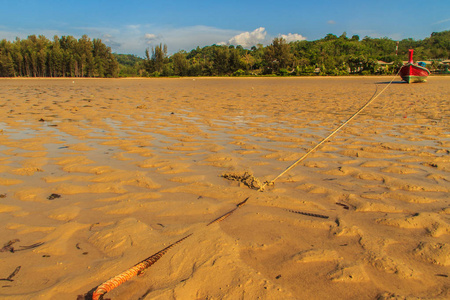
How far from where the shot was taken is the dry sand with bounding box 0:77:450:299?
1.55 metres

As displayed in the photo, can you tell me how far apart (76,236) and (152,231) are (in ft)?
1.63

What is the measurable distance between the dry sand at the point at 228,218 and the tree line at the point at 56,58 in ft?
174

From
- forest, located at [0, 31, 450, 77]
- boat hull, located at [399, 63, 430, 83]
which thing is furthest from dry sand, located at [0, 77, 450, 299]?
forest, located at [0, 31, 450, 77]

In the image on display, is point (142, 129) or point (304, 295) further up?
point (142, 129)

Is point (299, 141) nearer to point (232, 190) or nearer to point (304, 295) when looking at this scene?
point (232, 190)

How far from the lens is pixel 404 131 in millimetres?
5234

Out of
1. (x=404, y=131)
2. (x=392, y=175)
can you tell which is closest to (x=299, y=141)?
(x=392, y=175)

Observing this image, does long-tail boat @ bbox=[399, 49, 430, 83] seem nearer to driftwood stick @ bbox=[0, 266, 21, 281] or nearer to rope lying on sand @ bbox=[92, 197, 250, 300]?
rope lying on sand @ bbox=[92, 197, 250, 300]

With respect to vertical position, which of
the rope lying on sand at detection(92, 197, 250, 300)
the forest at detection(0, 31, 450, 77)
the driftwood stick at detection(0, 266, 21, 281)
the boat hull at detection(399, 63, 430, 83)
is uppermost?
the forest at detection(0, 31, 450, 77)

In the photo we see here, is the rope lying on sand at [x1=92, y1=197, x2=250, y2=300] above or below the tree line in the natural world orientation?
below

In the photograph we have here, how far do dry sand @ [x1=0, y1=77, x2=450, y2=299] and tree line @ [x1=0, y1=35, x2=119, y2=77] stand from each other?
174ft

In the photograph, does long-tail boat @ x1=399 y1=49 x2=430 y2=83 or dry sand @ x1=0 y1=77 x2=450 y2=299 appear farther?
long-tail boat @ x1=399 y1=49 x2=430 y2=83

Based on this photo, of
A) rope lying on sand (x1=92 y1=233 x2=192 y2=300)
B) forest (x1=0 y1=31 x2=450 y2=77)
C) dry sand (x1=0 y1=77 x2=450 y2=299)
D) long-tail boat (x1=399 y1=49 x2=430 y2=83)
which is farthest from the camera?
forest (x1=0 y1=31 x2=450 y2=77)

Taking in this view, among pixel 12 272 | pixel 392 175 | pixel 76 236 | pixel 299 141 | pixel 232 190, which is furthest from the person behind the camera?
pixel 299 141
